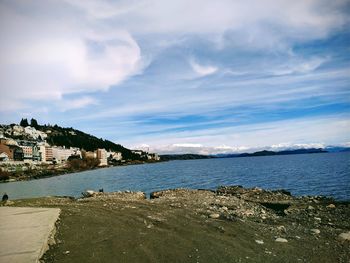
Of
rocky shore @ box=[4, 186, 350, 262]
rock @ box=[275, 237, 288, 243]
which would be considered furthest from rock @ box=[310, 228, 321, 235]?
rock @ box=[275, 237, 288, 243]

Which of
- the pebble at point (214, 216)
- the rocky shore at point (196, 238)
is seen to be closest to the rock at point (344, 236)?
the rocky shore at point (196, 238)

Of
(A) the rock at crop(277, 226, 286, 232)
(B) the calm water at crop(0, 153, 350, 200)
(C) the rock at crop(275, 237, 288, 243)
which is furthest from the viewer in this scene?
(B) the calm water at crop(0, 153, 350, 200)

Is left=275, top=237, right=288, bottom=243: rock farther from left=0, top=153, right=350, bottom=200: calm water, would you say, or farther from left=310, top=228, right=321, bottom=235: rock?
left=0, top=153, right=350, bottom=200: calm water

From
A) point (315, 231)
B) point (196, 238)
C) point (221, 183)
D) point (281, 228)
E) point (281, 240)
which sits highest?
point (196, 238)

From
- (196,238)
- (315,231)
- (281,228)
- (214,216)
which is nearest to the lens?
(196,238)

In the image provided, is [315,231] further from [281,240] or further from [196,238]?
[196,238]

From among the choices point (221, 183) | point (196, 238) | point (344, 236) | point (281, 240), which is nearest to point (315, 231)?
point (344, 236)

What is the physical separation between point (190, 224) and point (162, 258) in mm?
6099

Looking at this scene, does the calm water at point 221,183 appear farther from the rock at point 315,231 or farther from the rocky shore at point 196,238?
the rocky shore at point 196,238

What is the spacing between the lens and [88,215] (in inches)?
774

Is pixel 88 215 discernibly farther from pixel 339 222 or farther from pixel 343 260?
pixel 339 222

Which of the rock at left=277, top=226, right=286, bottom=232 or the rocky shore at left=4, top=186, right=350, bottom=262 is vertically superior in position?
the rocky shore at left=4, top=186, right=350, bottom=262

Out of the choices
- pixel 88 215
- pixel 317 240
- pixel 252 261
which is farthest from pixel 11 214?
pixel 317 240

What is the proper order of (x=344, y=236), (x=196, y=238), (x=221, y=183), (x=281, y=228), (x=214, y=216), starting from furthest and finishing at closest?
(x=221, y=183) → (x=214, y=216) → (x=281, y=228) → (x=344, y=236) → (x=196, y=238)
